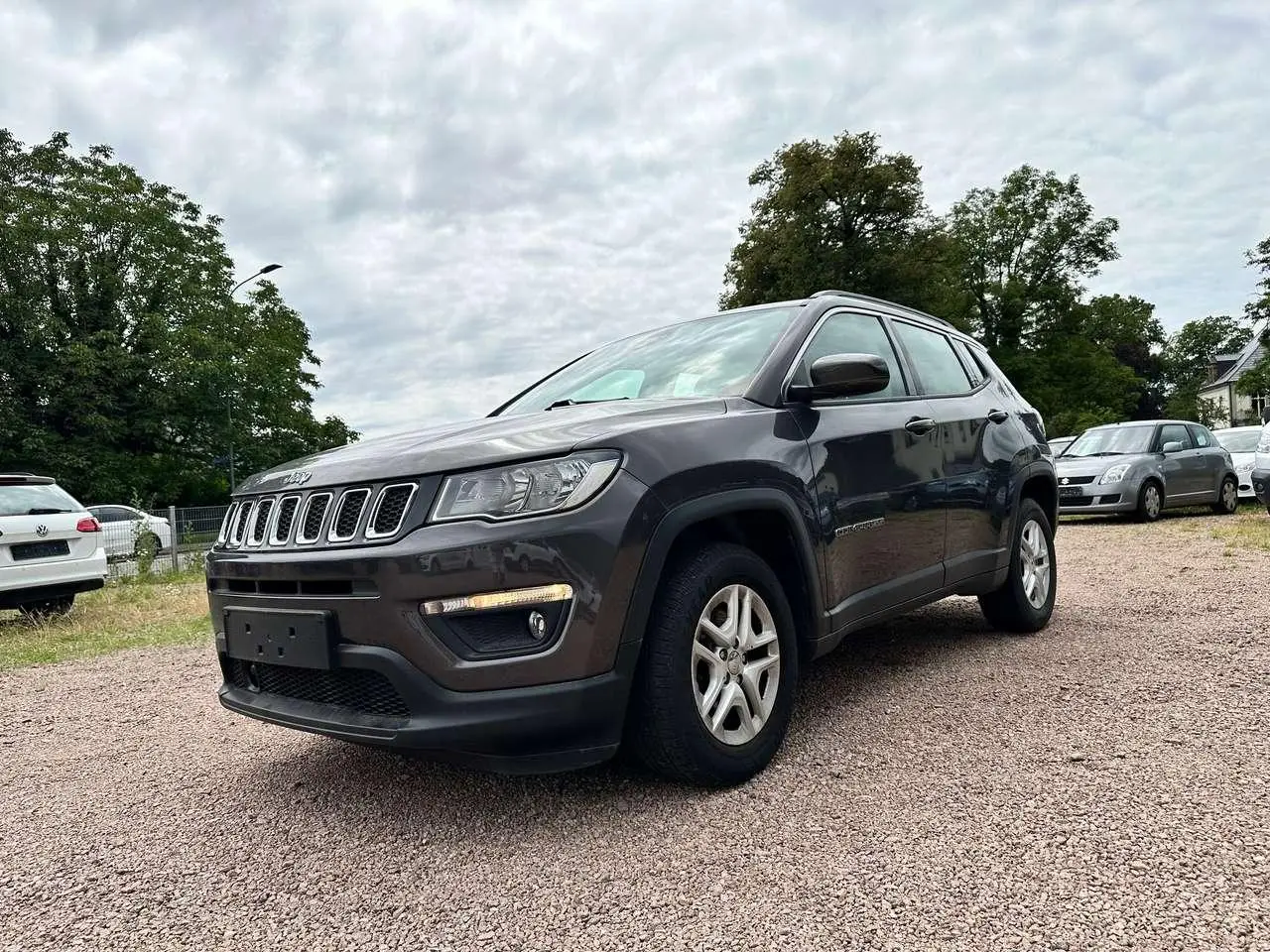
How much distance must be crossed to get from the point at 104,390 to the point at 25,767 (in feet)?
94.0

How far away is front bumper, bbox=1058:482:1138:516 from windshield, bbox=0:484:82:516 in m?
11.8

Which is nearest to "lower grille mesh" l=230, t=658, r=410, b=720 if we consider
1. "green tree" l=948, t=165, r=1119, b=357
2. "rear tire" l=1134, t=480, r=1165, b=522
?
"rear tire" l=1134, t=480, r=1165, b=522

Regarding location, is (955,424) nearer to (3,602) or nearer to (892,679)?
(892,679)

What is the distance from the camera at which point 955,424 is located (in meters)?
4.21

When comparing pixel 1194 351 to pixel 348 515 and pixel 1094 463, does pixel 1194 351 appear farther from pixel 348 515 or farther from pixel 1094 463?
pixel 348 515

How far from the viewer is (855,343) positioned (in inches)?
153

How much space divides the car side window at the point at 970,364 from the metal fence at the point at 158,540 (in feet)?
36.8

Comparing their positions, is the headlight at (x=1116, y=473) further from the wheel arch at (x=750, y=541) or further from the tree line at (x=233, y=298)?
the tree line at (x=233, y=298)

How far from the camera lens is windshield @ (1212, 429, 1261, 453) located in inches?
625

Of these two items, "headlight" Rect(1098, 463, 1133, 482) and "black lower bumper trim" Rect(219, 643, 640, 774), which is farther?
"headlight" Rect(1098, 463, 1133, 482)

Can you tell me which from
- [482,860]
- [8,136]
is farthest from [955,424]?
→ [8,136]

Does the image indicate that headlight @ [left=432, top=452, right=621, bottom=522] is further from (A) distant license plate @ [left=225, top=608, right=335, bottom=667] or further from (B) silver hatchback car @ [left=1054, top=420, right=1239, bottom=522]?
(B) silver hatchback car @ [left=1054, top=420, right=1239, bottom=522]

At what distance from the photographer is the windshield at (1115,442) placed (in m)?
13.2

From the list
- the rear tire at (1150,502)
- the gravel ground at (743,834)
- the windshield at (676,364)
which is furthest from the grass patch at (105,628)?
the rear tire at (1150,502)
